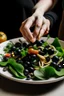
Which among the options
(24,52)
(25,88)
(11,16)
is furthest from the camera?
(11,16)

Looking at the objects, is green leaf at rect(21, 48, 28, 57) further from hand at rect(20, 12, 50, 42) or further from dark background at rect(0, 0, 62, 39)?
dark background at rect(0, 0, 62, 39)

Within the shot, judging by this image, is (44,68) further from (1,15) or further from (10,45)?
(1,15)

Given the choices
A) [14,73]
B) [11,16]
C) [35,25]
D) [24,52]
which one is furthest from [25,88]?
[11,16]

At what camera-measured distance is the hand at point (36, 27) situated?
89cm

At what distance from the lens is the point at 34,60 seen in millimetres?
838

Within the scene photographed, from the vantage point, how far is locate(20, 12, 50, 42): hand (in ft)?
2.93

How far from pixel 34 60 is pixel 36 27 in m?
0.14

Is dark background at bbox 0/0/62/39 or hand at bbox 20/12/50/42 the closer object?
hand at bbox 20/12/50/42

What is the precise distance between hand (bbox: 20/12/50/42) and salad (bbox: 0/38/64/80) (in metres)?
0.04

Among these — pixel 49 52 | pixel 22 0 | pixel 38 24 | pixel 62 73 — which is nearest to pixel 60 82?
pixel 62 73

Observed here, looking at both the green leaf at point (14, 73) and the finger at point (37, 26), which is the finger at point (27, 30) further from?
the green leaf at point (14, 73)

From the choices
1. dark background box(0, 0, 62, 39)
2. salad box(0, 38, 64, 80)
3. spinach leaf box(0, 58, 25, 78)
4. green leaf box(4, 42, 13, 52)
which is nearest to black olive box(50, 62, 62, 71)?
salad box(0, 38, 64, 80)

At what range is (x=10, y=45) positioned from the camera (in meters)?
0.97

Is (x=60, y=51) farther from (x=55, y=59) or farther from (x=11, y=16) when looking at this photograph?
(x=11, y=16)
